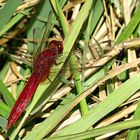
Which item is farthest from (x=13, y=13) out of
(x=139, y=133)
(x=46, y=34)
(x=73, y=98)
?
(x=139, y=133)

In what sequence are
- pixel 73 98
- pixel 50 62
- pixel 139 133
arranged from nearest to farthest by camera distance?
pixel 139 133 → pixel 73 98 → pixel 50 62

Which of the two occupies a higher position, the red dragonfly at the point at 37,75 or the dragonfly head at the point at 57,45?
the dragonfly head at the point at 57,45

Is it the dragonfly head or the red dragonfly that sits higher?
the dragonfly head

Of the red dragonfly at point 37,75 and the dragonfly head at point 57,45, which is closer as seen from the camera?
the red dragonfly at point 37,75

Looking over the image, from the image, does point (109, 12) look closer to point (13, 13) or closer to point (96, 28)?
point (96, 28)

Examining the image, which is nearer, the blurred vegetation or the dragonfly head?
the blurred vegetation

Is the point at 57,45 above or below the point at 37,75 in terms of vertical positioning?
above

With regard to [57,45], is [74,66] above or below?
below

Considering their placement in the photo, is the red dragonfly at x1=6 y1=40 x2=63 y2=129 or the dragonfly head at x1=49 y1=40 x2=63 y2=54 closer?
the red dragonfly at x1=6 y1=40 x2=63 y2=129
